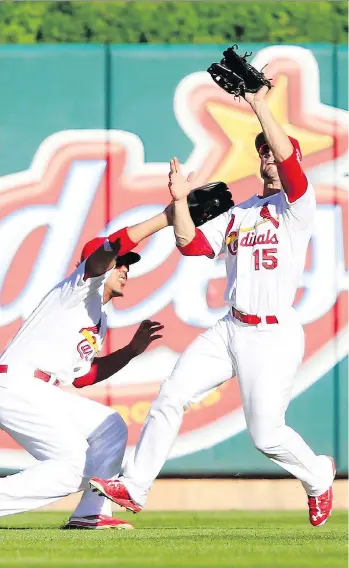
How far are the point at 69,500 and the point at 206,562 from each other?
376 cm

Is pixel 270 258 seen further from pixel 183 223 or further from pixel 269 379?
pixel 269 379

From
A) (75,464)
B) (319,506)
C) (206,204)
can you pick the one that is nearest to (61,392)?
(75,464)

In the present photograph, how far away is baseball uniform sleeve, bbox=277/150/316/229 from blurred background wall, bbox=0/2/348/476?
288 centimetres

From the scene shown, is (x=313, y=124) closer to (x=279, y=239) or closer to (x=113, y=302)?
(x=113, y=302)

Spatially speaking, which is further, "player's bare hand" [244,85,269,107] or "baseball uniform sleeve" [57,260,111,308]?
"baseball uniform sleeve" [57,260,111,308]

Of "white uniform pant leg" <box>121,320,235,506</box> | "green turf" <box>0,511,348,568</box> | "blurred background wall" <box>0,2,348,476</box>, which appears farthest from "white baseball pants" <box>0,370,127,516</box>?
"blurred background wall" <box>0,2,348,476</box>

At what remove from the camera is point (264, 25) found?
386 inches

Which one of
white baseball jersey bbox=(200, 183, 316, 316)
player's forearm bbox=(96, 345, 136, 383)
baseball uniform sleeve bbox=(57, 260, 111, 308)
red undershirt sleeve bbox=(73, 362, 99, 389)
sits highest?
white baseball jersey bbox=(200, 183, 316, 316)

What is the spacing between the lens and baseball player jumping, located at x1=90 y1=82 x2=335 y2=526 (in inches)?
258

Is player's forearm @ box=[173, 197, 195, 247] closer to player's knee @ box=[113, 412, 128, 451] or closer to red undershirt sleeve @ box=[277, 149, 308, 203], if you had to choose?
red undershirt sleeve @ box=[277, 149, 308, 203]

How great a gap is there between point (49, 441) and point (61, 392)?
284 millimetres

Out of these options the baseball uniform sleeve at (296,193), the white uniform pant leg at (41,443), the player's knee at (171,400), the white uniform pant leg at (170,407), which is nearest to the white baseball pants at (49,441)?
the white uniform pant leg at (41,443)

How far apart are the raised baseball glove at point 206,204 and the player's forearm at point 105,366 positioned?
2.87ft

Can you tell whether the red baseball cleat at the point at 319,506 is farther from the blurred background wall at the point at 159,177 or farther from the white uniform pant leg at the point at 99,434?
the blurred background wall at the point at 159,177
